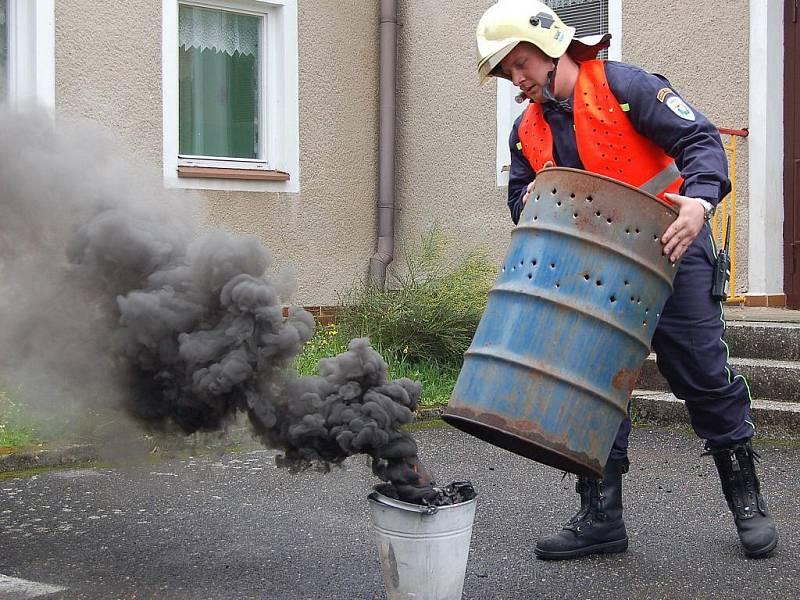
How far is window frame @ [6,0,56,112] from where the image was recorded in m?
7.30

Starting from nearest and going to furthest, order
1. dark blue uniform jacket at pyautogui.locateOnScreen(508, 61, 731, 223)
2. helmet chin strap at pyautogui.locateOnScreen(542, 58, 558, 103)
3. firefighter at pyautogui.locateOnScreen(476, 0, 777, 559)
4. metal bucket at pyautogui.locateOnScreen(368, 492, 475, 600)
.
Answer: metal bucket at pyautogui.locateOnScreen(368, 492, 475, 600) < dark blue uniform jacket at pyautogui.locateOnScreen(508, 61, 731, 223) < firefighter at pyautogui.locateOnScreen(476, 0, 777, 559) < helmet chin strap at pyautogui.locateOnScreen(542, 58, 558, 103)

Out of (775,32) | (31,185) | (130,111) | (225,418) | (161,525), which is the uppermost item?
(775,32)

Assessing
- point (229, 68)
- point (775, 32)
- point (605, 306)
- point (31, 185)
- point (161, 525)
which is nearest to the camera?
point (605, 306)

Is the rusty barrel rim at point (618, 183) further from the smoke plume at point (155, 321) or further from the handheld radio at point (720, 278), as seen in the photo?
the smoke plume at point (155, 321)

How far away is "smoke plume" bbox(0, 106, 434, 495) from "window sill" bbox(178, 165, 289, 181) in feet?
12.6

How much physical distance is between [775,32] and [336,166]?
374cm

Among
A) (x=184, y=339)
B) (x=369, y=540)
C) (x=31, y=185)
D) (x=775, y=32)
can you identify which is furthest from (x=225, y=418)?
(x=775, y=32)

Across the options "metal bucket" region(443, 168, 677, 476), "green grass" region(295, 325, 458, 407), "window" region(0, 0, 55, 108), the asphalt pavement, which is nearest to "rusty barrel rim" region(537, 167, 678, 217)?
"metal bucket" region(443, 168, 677, 476)

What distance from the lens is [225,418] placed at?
3.37 m

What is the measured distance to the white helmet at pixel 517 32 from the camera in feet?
11.5

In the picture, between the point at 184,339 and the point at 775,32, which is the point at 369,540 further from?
the point at 775,32

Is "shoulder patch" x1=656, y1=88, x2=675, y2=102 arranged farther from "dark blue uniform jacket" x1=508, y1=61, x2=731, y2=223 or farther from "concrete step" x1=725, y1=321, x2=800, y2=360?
"concrete step" x1=725, y1=321, x2=800, y2=360

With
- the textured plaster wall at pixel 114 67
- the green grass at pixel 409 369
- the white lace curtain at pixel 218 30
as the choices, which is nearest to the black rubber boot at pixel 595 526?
the green grass at pixel 409 369

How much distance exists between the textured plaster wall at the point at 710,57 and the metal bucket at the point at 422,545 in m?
4.98
